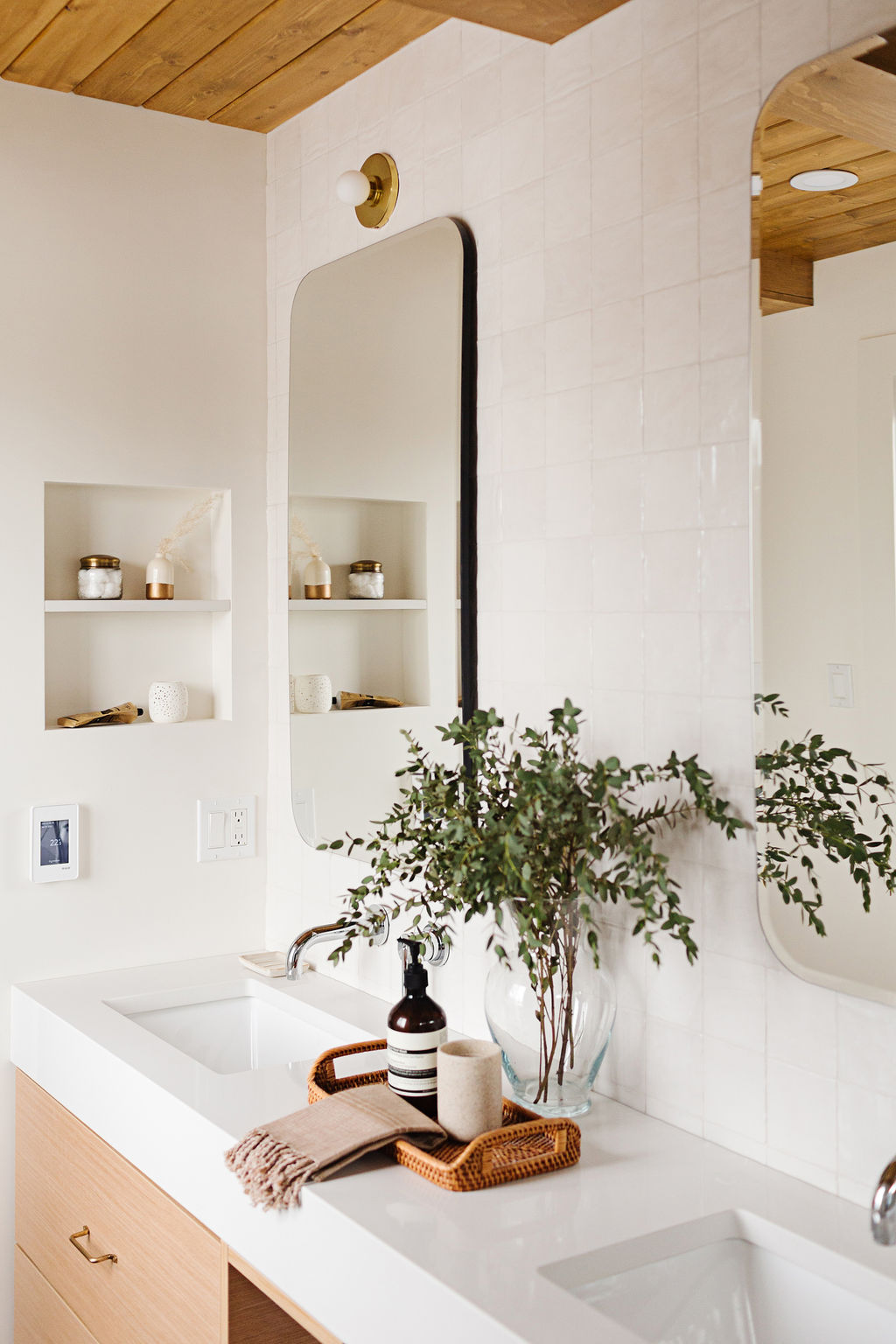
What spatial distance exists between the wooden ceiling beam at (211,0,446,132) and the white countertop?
1.54 m

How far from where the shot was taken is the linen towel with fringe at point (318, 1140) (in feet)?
4.52

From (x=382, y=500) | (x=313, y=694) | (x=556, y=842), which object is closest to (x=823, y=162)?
(x=556, y=842)

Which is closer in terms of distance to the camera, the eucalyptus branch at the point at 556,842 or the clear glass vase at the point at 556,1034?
the eucalyptus branch at the point at 556,842

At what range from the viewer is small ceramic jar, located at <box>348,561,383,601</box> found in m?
2.06

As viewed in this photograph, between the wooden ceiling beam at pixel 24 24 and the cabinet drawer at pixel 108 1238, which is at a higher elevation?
the wooden ceiling beam at pixel 24 24

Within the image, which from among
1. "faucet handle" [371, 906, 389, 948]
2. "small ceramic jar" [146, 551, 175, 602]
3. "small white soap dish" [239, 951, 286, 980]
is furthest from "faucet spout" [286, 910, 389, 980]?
"small ceramic jar" [146, 551, 175, 602]

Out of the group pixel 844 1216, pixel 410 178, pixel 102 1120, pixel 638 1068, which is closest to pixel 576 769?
pixel 638 1068

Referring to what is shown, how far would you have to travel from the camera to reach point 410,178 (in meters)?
2.00

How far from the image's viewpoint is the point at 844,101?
50.4 inches

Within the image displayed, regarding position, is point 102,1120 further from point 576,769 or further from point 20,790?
point 576,769

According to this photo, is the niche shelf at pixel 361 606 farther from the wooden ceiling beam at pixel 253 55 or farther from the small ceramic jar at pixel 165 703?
the wooden ceiling beam at pixel 253 55

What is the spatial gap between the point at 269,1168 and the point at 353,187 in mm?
1442

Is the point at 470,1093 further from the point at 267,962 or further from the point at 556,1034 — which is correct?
the point at 267,962

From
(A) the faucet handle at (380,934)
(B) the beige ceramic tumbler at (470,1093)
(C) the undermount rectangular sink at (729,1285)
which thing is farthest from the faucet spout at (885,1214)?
(A) the faucet handle at (380,934)
